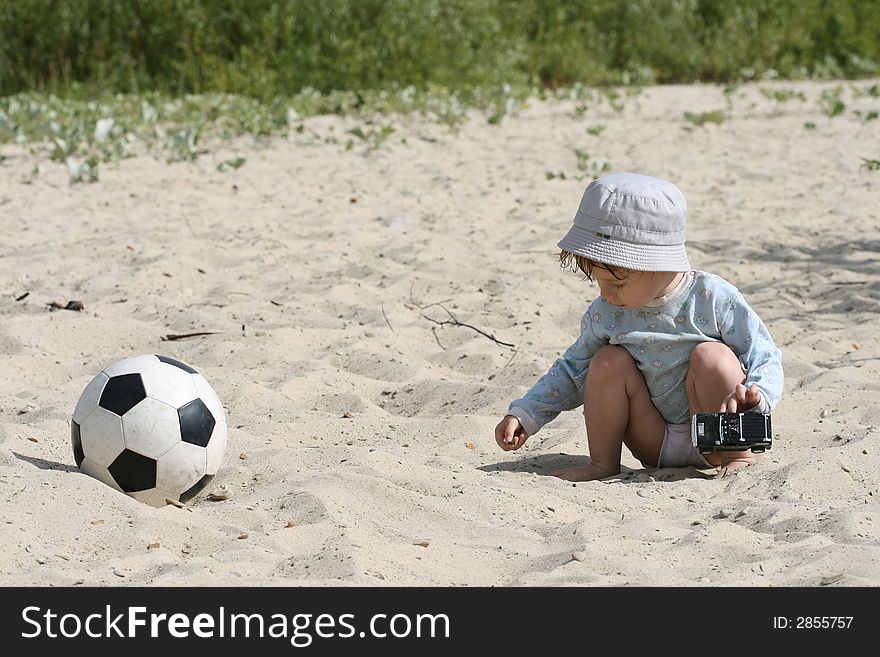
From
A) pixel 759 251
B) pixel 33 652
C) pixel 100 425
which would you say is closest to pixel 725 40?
pixel 759 251

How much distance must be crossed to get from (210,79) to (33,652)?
9.13 metres

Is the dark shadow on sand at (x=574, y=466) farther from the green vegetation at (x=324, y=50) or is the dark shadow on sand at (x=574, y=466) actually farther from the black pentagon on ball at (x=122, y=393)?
the green vegetation at (x=324, y=50)

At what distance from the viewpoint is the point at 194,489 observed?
3.31 metres

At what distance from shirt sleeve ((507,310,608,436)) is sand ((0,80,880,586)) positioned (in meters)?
0.18

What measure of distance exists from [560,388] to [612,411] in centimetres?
18

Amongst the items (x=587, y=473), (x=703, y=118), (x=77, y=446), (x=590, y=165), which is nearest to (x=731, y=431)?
(x=587, y=473)

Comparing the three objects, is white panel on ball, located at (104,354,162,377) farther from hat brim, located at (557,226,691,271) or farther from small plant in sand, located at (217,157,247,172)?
small plant in sand, located at (217,157,247,172)

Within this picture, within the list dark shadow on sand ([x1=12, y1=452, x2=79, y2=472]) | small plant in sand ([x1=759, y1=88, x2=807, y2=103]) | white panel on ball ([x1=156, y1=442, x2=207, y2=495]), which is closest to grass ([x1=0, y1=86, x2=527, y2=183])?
small plant in sand ([x1=759, y1=88, x2=807, y2=103])

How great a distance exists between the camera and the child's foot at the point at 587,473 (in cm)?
358

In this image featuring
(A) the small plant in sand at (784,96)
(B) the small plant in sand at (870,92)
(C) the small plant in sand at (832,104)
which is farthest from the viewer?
(B) the small plant in sand at (870,92)

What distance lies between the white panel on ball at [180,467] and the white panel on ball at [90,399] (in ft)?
0.81

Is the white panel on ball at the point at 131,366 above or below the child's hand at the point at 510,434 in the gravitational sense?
above

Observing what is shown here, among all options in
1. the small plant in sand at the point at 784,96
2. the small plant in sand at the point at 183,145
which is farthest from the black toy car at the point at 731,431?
the small plant in sand at the point at 784,96

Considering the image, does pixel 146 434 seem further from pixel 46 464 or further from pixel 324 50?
pixel 324 50
